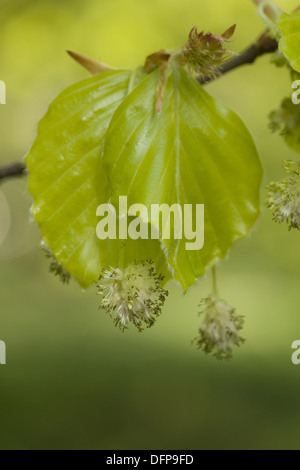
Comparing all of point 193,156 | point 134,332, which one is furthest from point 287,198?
point 134,332

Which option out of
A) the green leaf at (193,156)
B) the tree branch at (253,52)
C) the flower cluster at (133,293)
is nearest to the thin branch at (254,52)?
the tree branch at (253,52)

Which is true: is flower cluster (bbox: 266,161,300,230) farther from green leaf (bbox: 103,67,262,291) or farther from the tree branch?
the tree branch

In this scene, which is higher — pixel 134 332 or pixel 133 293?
pixel 134 332

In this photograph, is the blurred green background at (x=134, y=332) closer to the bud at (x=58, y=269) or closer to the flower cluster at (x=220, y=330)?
the flower cluster at (x=220, y=330)

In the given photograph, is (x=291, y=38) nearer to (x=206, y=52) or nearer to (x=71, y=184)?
(x=206, y=52)

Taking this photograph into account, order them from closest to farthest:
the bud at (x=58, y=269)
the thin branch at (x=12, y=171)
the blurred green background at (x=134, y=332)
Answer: the bud at (x=58, y=269), the thin branch at (x=12, y=171), the blurred green background at (x=134, y=332)
